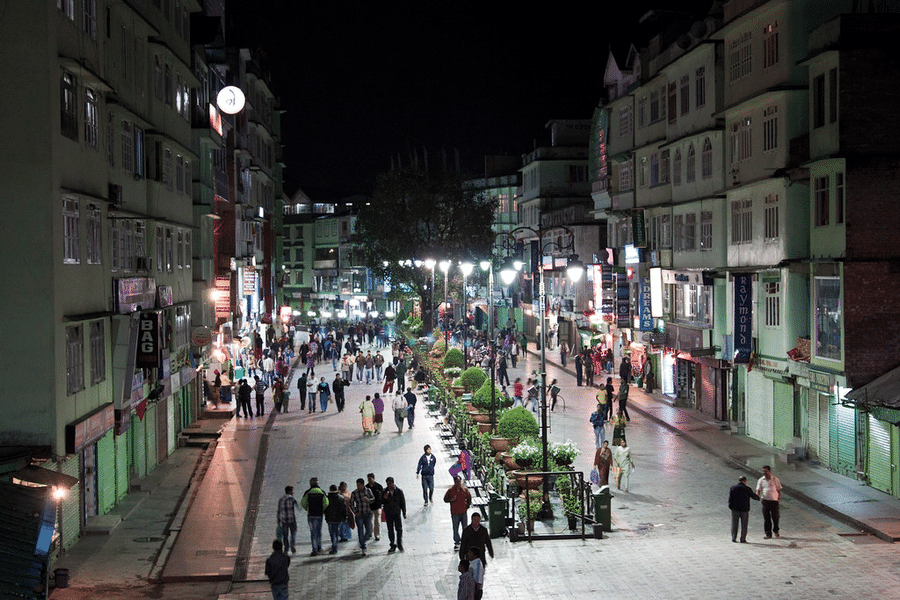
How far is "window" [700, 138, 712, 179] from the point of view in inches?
1543

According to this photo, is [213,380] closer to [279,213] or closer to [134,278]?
[134,278]

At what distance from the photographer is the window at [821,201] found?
29.2m

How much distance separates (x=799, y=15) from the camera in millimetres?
31406

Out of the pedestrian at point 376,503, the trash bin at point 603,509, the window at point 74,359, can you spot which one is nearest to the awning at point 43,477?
the window at point 74,359

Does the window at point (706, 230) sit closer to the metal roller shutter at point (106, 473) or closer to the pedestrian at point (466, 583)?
the metal roller shutter at point (106, 473)

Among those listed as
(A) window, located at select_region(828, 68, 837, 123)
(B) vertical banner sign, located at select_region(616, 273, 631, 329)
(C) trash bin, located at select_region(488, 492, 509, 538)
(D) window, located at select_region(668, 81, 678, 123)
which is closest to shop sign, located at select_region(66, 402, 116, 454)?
(C) trash bin, located at select_region(488, 492, 509, 538)

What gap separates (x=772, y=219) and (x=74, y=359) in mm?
20796

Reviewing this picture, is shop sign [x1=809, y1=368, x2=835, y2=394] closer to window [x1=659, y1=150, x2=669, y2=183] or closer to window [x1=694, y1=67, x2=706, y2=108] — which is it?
window [x1=694, y1=67, x2=706, y2=108]

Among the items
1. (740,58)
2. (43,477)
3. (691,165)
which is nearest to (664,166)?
(691,165)

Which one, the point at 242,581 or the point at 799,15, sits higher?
the point at 799,15

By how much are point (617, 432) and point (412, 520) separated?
844cm

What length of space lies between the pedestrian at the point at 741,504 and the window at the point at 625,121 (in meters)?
29.9

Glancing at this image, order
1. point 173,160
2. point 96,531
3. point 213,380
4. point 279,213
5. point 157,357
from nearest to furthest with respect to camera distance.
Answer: point 96,531, point 157,357, point 173,160, point 213,380, point 279,213

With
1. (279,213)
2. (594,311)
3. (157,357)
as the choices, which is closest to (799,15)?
(157,357)
